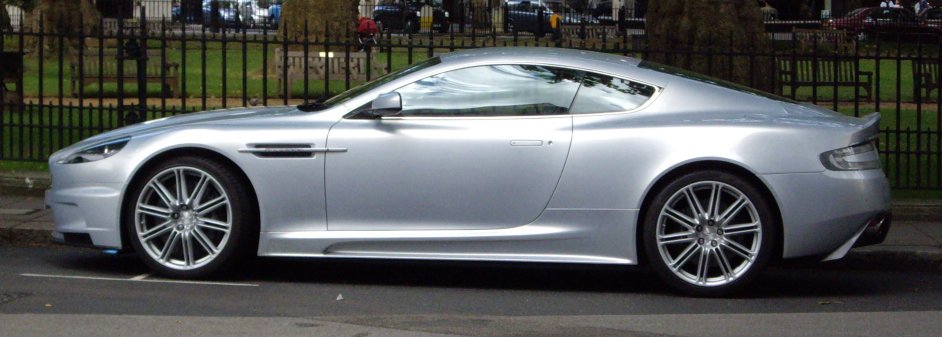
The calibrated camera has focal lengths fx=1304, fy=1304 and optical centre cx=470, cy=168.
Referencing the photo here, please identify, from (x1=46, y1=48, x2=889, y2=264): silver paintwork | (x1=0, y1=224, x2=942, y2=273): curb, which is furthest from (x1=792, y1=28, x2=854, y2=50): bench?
(x1=46, y1=48, x2=889, y2=264): silver paintwork

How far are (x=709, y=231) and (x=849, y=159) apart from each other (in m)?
0.85

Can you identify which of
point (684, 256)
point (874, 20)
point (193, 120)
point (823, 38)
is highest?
point (874, 20)

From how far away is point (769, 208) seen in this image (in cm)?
696

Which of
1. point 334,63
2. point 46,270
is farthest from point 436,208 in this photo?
point 334,63

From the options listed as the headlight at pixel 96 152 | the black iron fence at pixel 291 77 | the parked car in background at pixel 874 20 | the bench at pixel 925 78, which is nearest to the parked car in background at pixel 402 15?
the parked car in background at pixel 874 20

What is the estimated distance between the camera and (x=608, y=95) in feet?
23.8

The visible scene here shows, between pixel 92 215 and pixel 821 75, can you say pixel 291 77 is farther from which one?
pixel 92 215

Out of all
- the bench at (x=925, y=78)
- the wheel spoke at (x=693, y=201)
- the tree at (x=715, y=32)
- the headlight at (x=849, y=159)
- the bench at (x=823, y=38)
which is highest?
the bench at (x=823, y=38)

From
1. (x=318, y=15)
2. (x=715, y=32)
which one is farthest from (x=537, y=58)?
(x=318, y=15)

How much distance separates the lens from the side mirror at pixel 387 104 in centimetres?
701

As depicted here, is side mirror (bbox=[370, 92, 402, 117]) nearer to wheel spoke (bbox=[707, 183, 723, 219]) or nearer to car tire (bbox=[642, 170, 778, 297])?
car tire (bbox=[642, 170, 778, 297])

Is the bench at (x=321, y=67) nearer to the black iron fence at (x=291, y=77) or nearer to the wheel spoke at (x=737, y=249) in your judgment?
the black iron fence at (x=291, y=77)

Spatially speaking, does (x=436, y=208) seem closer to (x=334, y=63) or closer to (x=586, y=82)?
(x=586, y=82)

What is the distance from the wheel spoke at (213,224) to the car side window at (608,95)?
2022 mm
